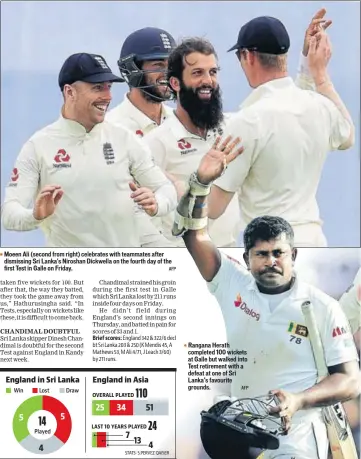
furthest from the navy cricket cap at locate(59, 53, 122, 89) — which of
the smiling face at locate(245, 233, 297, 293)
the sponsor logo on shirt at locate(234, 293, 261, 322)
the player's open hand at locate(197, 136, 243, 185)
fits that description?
the sponsor logo on shirt at locate(234, 293, 261, 322)

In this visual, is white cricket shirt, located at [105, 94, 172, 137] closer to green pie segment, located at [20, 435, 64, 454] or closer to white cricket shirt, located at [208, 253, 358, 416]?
white cricket shirt, located at [208, 253, 358, 416]

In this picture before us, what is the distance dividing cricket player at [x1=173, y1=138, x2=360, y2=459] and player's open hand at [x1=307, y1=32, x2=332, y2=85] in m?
0.46

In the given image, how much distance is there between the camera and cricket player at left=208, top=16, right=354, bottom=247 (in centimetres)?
346

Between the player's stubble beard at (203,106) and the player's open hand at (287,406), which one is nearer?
the player's open hand at (287,406)

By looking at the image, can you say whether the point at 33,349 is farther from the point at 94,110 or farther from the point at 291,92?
the point at 291,92

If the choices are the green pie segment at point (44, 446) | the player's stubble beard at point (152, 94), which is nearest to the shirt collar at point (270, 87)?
the player's stubble beard at point (152, 94)

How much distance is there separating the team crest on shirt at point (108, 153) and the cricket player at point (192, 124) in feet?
0.50

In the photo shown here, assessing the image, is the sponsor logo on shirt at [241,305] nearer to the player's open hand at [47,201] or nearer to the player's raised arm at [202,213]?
the player's raised arm at [202,213]

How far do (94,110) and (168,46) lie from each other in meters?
0.40

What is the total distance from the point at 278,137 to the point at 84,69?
2.74 feet

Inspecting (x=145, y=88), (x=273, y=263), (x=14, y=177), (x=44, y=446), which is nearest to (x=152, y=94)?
(x=145, y=88)

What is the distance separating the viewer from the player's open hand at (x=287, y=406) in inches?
133

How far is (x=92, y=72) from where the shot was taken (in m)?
3.45

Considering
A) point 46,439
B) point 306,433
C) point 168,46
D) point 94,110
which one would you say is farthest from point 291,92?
point 46,439
